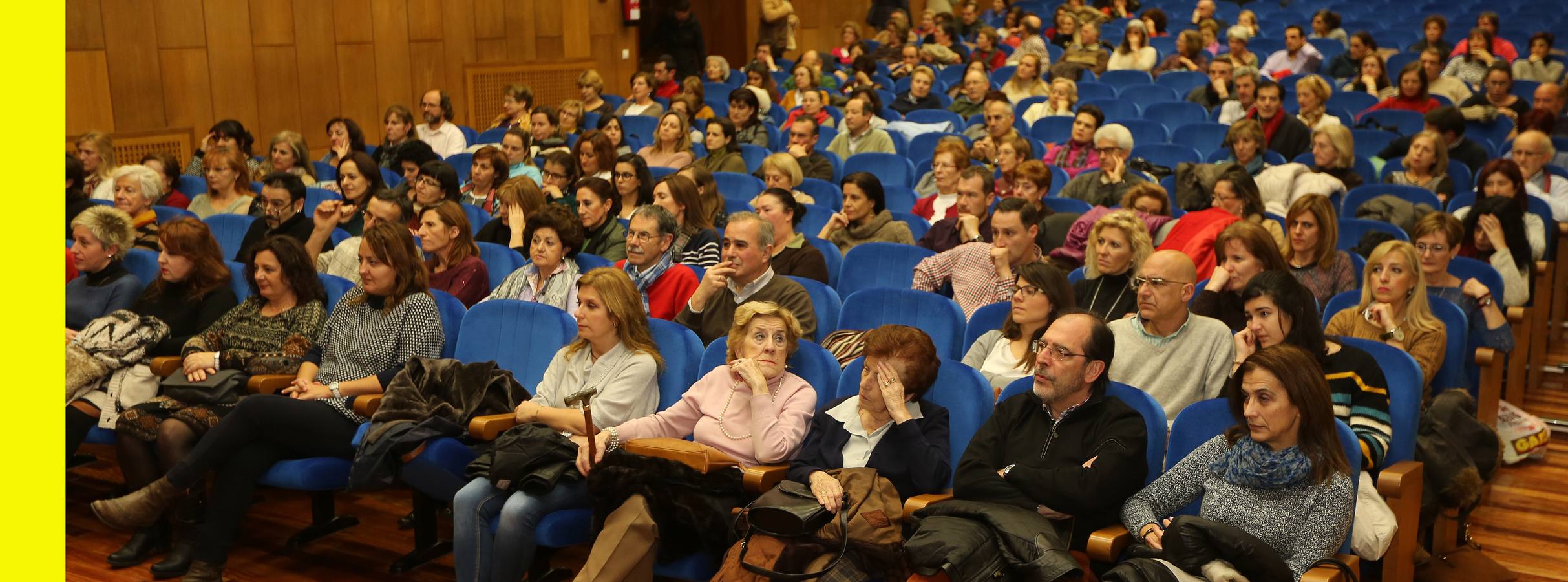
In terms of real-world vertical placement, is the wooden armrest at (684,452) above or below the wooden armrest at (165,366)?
below

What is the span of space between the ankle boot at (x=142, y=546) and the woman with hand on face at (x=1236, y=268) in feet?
9.04

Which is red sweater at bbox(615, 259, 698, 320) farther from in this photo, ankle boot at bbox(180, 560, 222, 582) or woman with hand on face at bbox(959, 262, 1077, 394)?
ankle boot at bbox(180, 560, 222, 582)

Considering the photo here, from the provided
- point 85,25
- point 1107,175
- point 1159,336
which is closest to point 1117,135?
point 1107,175

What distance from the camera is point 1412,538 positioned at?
255 cm

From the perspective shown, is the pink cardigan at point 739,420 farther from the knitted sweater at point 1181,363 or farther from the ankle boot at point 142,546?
the ankle boot at point 142,546

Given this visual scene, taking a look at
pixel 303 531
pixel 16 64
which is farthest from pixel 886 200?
pixel 16 64

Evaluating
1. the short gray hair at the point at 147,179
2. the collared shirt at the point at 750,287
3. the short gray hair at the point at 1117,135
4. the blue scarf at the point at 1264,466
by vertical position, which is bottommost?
the blue scarf at the point at 1264,466

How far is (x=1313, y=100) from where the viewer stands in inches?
A: 236

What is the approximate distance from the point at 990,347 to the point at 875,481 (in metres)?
0.79

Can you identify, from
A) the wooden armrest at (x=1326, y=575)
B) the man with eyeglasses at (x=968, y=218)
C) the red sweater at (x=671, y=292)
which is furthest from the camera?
the man with eyeglasses at (x=968, y=218)

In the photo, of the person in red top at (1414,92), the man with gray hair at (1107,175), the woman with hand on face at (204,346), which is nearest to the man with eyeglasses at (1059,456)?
the woman with hand on face at (204,346)

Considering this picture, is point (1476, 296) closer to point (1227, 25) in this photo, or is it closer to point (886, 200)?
point (886, 200)

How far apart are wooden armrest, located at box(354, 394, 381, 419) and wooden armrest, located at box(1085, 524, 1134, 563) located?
174 centimetres

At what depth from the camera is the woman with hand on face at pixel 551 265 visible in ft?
12.3
